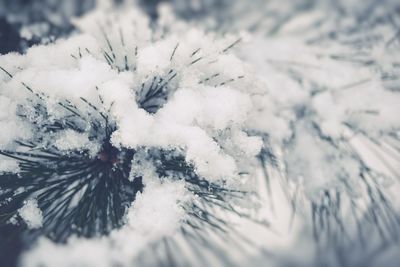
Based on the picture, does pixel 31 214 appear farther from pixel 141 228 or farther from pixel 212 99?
pixel 212 99

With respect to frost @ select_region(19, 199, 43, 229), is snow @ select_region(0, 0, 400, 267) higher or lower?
higher

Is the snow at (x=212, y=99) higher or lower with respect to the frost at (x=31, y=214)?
higher

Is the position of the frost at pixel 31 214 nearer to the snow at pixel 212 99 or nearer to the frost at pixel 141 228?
the snow at pixel 212 99

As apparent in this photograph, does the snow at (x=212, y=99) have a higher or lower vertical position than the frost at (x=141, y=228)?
higher

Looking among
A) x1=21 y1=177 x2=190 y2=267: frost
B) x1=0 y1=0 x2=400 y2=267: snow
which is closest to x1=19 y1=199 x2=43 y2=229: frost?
x1=0 y1=0 x2=400 y2=267: snow

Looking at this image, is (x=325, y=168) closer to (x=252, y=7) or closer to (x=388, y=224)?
(x=388, y=224)

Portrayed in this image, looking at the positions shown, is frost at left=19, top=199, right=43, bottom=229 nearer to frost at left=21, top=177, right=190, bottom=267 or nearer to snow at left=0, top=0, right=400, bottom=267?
snow at left=0, top=0, right=400, bottom=267

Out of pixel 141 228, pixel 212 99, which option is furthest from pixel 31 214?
pixel 212 99

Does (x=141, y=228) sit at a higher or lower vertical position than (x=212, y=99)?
lower

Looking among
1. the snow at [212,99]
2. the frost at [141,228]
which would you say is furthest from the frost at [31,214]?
the frost at [141,228]
